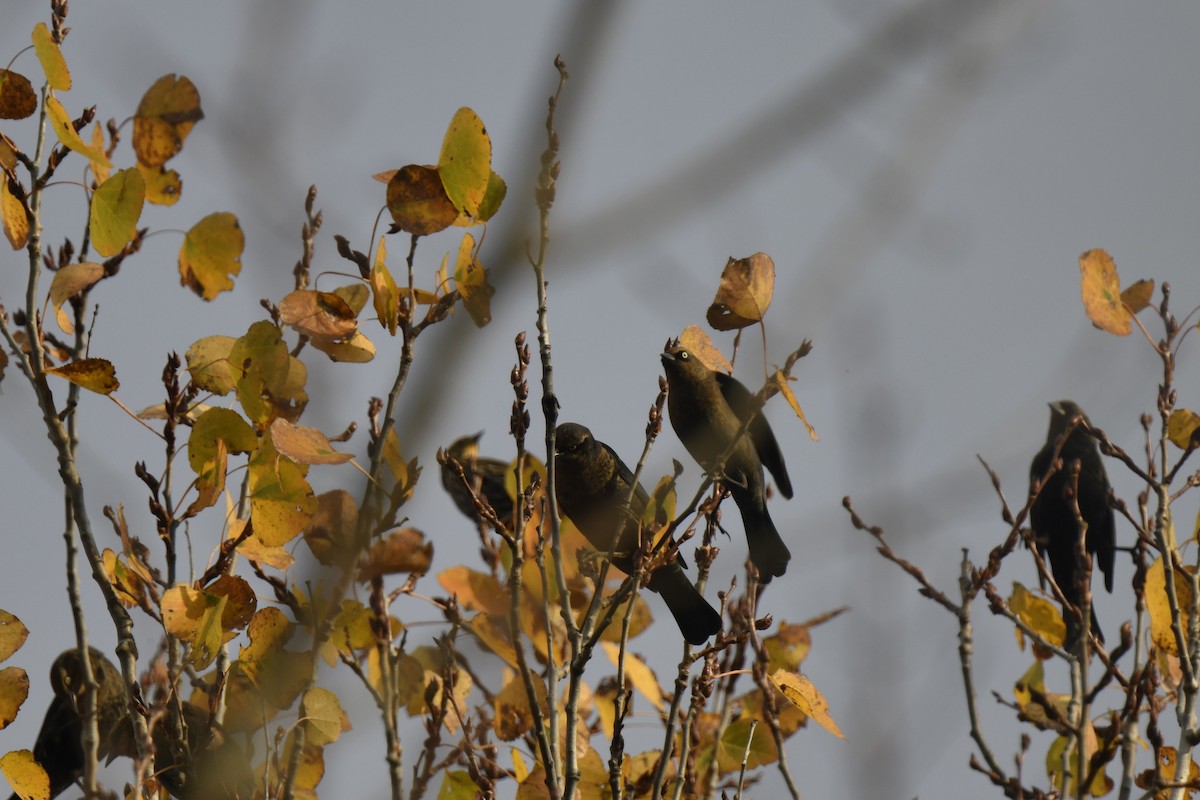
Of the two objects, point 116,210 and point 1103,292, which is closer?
point 116,210

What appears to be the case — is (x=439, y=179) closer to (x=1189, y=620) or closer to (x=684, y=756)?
(x=684, y=756)

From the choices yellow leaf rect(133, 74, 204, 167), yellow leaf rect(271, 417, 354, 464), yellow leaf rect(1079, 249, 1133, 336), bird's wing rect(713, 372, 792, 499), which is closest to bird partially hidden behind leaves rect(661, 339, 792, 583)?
bird's wing rect(713, 372, 792, 499)

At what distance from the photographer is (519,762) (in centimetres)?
306

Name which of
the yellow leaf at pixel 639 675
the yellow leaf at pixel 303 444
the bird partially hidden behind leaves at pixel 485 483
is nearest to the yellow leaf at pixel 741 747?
the yellow leaf at pixel 639 675

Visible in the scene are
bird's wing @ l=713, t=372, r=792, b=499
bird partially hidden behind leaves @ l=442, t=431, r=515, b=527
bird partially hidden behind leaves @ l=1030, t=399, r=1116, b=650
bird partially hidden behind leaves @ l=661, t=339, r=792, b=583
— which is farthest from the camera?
bird partially hidden behind leaves @ l=442, t=431, r=515, b=527

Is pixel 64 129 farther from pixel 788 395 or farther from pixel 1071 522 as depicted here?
pixel 1071 522

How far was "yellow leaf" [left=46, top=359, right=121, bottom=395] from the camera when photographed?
2.43 meters

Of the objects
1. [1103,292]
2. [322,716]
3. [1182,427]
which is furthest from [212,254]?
[1182,427]

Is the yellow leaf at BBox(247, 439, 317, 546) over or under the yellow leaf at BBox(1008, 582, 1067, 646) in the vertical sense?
under

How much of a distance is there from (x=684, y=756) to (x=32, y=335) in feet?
5.80

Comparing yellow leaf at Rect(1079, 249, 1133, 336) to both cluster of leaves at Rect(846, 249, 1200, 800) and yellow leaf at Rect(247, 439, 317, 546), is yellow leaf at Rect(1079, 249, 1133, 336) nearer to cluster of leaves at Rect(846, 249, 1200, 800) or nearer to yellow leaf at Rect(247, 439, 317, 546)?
cluster of leaves at Rect(846, 249, 1200, 800)

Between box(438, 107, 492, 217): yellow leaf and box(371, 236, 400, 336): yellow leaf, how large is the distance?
0.23 meters

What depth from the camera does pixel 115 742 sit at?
3.19 m

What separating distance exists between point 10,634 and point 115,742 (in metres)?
0.69
